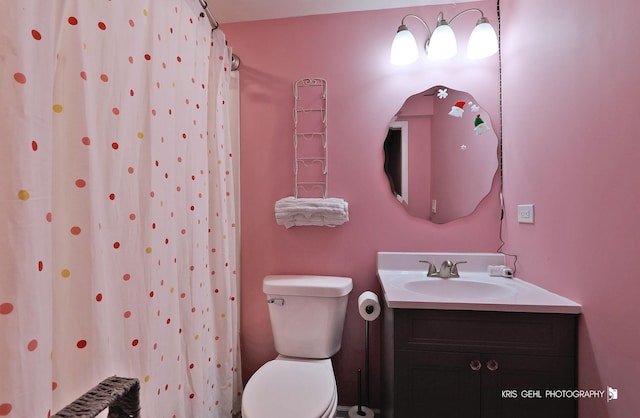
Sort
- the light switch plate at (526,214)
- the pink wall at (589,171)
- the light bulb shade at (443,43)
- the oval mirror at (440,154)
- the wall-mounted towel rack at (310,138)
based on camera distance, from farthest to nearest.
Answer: the wall-mounted towel rack at (310,138), the oval mirror at (440,154), the light bulb shade at (443,43), the light switch plate at (526,214), the pink wall at (589,171)

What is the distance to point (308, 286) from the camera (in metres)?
1.50

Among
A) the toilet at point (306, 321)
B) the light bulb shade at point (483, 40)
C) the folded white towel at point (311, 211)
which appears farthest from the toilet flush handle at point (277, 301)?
the light bulb shade at point (483, 40)

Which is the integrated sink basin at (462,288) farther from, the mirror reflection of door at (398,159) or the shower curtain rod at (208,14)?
the shower curtain rod at (208,14)

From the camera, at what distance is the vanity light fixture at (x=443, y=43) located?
4.97 feet

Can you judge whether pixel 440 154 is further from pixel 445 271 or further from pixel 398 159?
pixel 445 271

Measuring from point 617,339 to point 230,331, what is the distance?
1.56 metres

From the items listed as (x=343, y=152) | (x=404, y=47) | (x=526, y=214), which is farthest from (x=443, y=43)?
(x=526, y=214)

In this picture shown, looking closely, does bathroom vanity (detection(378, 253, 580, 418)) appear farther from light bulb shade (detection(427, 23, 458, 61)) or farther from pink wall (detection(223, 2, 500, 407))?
light bulb shade (detection(427, 23, 458, 61))

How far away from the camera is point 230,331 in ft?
4.99

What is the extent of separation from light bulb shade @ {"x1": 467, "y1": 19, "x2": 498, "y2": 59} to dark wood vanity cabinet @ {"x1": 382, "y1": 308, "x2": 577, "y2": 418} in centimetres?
135

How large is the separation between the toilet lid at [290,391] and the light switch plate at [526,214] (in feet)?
3.90

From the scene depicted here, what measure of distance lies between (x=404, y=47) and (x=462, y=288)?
1.34 meters

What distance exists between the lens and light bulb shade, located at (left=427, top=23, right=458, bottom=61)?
153cm

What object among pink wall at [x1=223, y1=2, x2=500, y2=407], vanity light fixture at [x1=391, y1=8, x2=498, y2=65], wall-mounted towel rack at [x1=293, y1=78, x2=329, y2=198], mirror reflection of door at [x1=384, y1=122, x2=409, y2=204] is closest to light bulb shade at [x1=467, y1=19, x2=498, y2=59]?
vanity light fixture at [x1=391, y1=8, x2=498, y2=65]
